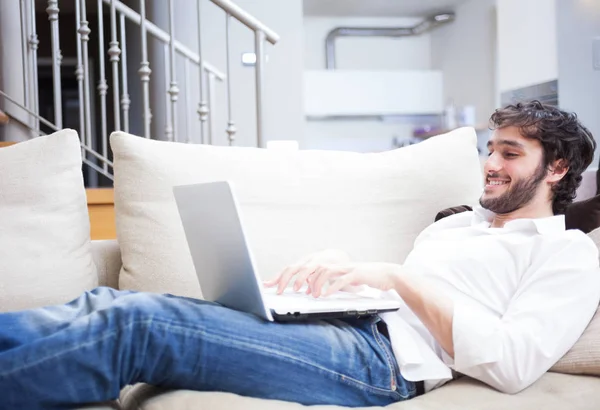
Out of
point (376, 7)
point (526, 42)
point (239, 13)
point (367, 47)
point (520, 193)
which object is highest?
point (376, 7)

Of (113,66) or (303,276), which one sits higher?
(113,66)

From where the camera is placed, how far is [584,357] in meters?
1.27

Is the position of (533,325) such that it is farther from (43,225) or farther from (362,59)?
(362,59)

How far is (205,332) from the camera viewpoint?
1124mm

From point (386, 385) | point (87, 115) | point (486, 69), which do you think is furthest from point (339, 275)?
point (486, 69)

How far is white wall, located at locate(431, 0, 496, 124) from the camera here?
21.8 ft

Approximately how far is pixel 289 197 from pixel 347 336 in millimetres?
589

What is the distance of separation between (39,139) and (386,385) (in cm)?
104

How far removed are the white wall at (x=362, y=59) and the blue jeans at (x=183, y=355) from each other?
6.24 metres

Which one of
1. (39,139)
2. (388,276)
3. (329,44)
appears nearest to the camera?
(388,276)

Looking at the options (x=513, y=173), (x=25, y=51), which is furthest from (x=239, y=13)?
(x=513, y=173)

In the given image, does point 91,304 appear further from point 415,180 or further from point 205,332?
point 415,180

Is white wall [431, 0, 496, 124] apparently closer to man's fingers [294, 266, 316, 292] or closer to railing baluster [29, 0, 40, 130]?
railing baluster [29, 0, 40, 130]

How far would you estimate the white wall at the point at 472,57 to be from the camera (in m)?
6.64
